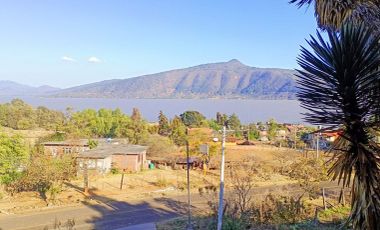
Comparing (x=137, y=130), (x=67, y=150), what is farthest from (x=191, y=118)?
(x=67, y=150)

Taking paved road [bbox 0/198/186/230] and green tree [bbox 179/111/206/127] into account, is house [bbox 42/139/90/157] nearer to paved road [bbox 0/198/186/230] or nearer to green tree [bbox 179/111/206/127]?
paved road [bbox 0/198/186/230]

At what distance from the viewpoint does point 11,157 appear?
63.2ft

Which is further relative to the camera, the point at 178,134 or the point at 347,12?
the point at 178,134

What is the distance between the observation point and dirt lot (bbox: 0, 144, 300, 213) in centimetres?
1848

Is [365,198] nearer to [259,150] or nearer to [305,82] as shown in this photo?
[305,82]

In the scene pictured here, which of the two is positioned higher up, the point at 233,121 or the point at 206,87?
the point at 206,87

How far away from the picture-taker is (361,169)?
1.03m

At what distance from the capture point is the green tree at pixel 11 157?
745 inches

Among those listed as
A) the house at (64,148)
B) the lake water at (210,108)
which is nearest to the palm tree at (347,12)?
the lake water at (210,108)

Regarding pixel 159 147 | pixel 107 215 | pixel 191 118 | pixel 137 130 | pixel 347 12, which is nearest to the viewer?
pixel 347 12

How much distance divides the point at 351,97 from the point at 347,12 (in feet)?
3.22

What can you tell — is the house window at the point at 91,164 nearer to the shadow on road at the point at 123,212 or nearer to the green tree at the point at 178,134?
the shadow on road at the point at 123,212

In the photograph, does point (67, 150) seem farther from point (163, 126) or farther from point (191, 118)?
point (191, 118)

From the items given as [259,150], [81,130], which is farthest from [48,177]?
[259,150]
